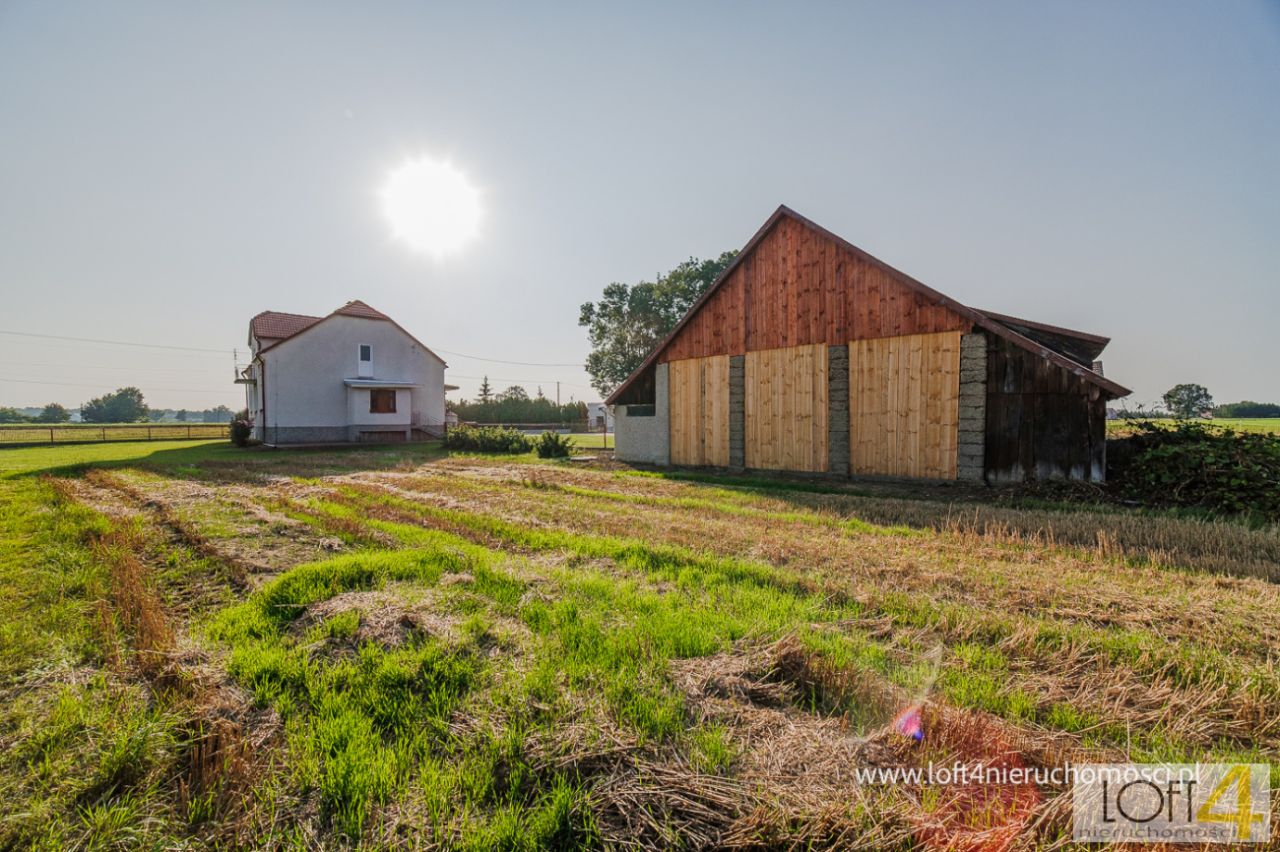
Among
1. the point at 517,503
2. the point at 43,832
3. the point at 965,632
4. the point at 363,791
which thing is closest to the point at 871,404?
the point at 517,503

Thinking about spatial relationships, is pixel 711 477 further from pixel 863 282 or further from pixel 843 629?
pixel 843 629

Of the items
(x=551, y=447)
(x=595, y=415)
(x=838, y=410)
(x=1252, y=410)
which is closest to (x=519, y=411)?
(x=595, y=415)

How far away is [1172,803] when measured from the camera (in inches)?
79.4

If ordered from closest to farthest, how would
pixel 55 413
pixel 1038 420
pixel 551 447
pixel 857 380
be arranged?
pixel 1038 420 < pixel 857 380 < pixel 551 447 < pixel 55 413

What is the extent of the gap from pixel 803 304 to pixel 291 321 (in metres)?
35.3

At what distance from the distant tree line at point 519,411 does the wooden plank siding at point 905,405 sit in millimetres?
38618

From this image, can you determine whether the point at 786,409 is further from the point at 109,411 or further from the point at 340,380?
the point at 109,411

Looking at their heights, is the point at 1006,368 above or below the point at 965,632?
above

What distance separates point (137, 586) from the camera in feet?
14.7

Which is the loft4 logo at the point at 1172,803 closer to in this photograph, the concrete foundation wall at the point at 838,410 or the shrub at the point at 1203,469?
the shrub at the point at 1203,469

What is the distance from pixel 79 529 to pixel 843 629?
9289 millimetres

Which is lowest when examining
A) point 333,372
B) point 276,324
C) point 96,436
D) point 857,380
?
point 96,436

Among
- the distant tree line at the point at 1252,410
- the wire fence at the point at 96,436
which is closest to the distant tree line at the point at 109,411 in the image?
the wire fence at the point at 96,436

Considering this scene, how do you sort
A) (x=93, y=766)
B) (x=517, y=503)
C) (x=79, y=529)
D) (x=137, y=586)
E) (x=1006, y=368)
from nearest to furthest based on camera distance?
(x=93, y=766)
(x=137, y=586)
(x=79, y=529)
(x=517, y=503)
(x=1006, y=368)
